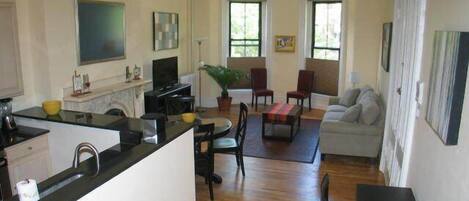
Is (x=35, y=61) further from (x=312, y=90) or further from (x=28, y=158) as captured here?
(x=312, y=90)

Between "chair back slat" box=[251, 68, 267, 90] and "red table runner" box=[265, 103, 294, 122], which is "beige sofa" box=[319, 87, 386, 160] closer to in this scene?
"red table runner" box=[265, 103, 294, 122]

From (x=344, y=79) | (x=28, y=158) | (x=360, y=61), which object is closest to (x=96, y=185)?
(x=28, y=158)

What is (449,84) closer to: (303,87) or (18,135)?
(18,135)

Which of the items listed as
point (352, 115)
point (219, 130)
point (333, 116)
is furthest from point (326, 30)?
point (219, 130)

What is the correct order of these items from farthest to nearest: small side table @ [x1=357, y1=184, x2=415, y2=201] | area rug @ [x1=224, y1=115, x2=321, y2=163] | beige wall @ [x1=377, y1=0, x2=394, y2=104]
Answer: beige wall @ [x1=377, y1=0, x2=394, y2=104]
area rug @ [x1=224, y1=115, x2=321, y2=163]
small side table @ [x1=357, y1=184, x2=415, y2=201]

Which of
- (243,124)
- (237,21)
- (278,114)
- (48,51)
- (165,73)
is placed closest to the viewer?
(48,51)

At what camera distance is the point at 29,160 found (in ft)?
12.7

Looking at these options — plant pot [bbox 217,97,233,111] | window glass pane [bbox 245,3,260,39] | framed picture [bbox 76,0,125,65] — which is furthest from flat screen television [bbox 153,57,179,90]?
window glass pane [bbox 245,3,260,39]

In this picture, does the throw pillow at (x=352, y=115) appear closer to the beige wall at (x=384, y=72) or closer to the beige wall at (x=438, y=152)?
the beige wall at (x=384, y=72)

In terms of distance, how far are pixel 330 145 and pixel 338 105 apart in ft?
5.86

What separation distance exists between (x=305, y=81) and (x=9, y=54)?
20.9 ft

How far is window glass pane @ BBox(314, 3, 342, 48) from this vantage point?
8.89 meters

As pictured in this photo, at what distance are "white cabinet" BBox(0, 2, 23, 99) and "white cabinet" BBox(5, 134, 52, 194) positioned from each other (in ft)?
2.23

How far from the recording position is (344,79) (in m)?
8.34
